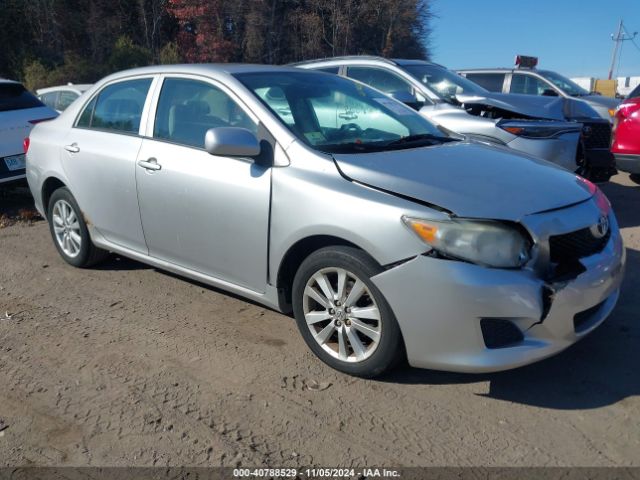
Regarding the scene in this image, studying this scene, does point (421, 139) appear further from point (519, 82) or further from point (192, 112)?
point (519, 82)

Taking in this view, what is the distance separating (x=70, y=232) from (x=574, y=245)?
4.04 metres

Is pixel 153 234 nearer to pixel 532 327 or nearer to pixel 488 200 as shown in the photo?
pixel 488 200

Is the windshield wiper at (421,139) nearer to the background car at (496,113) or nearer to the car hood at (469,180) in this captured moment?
the car hood at (469,180)

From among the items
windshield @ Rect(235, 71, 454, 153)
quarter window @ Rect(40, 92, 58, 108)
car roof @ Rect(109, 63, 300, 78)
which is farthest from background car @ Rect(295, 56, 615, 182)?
quarter window @ Rect(40, 92, 58, 108)

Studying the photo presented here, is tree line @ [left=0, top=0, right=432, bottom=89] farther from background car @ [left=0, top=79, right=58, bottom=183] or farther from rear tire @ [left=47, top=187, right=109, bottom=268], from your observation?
rear tire @ [left=47, top=187, right=109, bottom=268]

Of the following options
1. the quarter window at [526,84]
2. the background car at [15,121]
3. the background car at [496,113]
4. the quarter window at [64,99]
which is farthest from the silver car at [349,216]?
the quarter window at [64,99]

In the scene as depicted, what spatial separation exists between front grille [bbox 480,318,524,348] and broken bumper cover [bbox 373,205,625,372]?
0.06ft

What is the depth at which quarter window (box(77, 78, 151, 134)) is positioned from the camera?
165 inches

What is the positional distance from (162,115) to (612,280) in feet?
10.1

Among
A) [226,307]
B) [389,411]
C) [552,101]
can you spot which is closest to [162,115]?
[226,307]

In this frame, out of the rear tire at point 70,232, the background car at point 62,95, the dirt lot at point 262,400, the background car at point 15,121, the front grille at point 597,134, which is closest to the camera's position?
the dirt lot at point 262,400

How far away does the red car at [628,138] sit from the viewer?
6.44 meters

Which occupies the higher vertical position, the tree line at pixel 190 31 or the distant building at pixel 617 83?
the tree line at pixel 190 31

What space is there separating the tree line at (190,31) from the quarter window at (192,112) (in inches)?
897
